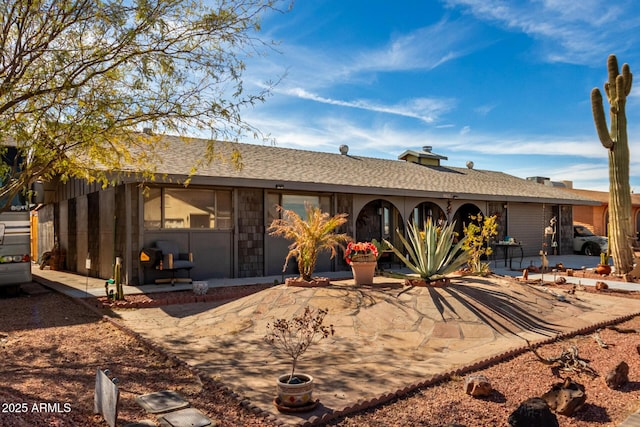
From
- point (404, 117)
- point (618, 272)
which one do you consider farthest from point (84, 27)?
point (618, 272)

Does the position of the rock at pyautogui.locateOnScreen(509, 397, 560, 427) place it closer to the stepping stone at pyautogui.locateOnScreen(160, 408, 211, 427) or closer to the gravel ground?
the gravel ground

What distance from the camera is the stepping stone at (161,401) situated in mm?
3711

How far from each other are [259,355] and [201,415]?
72.6 inches

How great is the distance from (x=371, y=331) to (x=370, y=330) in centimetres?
3

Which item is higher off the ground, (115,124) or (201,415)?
(115,124)

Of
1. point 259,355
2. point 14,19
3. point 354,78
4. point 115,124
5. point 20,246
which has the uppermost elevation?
point 354,78

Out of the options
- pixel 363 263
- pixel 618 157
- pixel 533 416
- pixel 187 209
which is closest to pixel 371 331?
pixel 363 263

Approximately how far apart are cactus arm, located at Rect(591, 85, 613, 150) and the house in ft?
17.5

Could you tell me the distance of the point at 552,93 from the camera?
620 inches

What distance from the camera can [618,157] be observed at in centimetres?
1248

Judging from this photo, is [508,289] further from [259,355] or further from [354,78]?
[354,78]

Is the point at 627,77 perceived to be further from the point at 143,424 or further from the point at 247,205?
the point at 143,424

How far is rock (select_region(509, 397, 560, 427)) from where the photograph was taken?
330 cm

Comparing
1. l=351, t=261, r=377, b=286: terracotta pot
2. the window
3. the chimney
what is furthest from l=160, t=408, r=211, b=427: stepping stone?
the chimney
